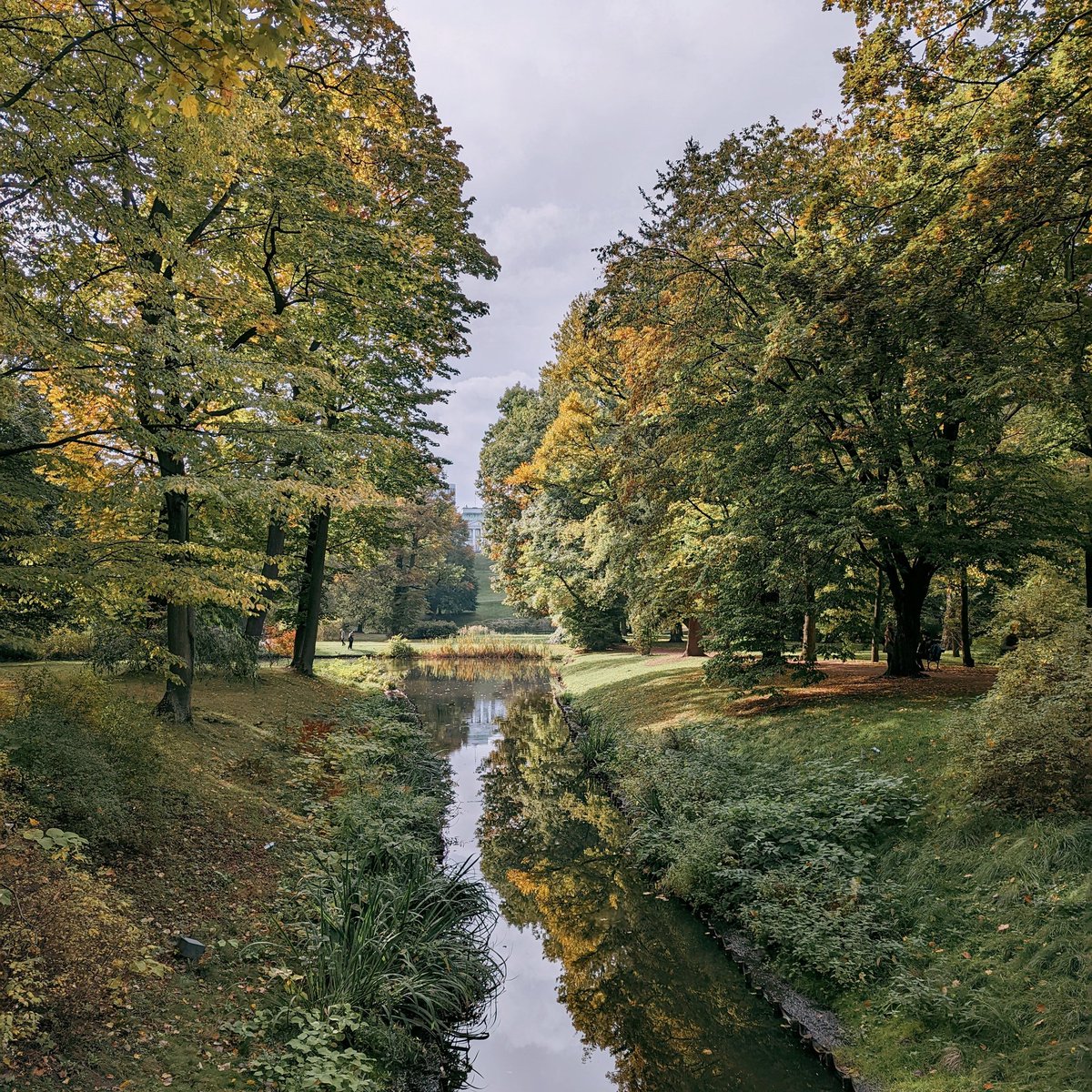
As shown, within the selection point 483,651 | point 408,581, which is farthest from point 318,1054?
point 408,581

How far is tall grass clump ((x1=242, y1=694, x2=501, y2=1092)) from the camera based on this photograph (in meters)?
4.42

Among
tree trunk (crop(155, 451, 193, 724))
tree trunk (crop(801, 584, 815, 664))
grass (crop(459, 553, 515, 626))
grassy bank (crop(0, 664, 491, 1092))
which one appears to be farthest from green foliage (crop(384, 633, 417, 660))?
grassy bank (crop(0, 664, 491, 1092))

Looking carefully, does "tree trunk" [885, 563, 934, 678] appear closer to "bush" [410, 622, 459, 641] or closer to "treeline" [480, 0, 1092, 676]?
"treeline" [480, 0, 1092, 676]

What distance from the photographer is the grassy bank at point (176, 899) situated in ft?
12.4

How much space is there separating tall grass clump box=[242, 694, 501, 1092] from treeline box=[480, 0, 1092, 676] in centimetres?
718

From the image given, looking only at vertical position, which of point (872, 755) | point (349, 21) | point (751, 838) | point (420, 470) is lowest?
point (751, 838)

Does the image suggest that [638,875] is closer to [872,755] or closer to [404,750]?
[872,755]

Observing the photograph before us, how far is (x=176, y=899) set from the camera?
5598 mm

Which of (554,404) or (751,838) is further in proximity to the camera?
(554,404)

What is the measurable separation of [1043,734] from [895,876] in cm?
200

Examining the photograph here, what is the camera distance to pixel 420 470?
16531mm

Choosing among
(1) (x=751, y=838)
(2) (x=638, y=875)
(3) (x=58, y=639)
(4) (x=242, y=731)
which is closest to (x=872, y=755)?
(1) (x=751, y=838)

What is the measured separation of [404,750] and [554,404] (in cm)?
2458

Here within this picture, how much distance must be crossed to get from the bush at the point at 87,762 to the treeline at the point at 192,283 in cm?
84
